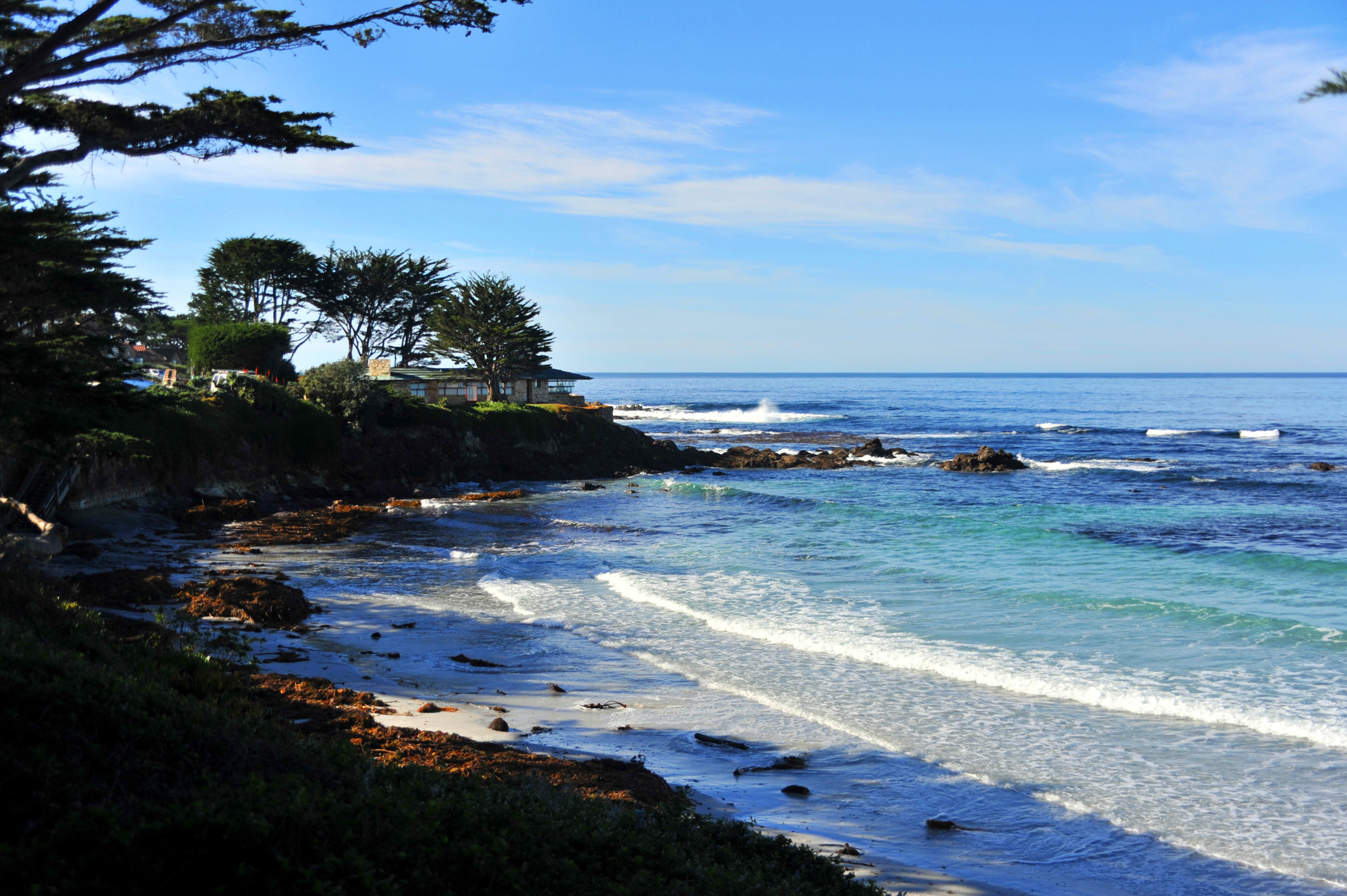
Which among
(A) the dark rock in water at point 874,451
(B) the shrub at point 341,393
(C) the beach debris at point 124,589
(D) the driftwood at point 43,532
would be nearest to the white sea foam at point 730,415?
(A) the dark rock in water at point 874,451

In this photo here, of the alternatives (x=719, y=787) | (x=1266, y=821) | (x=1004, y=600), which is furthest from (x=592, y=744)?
(x=1004, y=600)

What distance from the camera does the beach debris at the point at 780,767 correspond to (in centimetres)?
813

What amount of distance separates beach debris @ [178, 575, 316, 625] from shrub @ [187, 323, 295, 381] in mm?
26804

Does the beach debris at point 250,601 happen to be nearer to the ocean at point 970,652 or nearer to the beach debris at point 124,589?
the beach debris at point 124,589

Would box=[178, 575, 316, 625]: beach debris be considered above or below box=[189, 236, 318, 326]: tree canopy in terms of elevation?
below

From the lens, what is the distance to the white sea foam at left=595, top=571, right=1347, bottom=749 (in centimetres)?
960

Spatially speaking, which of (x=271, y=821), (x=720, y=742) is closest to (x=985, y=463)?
(x=720, y=742)

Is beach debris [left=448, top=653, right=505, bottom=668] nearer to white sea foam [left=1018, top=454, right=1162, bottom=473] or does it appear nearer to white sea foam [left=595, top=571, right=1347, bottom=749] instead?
white sea foam [left=595, top=571, right=1347, bottom=749]

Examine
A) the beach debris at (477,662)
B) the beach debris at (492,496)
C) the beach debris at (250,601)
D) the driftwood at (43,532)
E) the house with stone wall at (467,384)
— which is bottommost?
the beach debris at (477,662)

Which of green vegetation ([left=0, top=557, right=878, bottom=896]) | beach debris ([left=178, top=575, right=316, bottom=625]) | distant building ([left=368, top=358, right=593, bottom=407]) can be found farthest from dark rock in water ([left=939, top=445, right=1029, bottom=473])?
green vegetation ([left=0, top=557, right=878, bottom=896])

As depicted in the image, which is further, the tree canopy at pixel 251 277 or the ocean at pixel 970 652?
the tree canopy at pixel 251 277

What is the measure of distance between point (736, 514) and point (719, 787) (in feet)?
68.2

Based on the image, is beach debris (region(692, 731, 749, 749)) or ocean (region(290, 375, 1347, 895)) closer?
ocean (region(290, 375, 1347, 895))

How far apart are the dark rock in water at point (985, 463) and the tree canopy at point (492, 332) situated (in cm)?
2370
